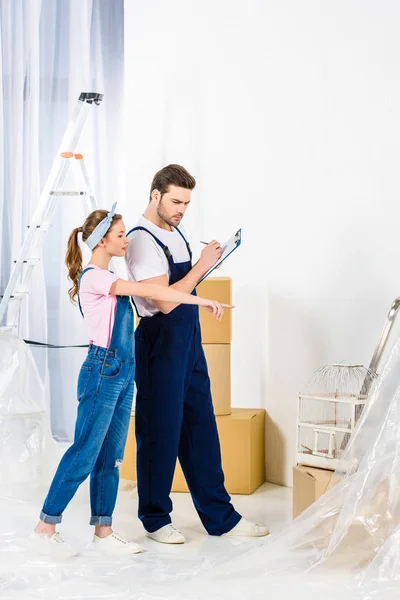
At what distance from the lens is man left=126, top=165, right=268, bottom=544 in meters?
2.40

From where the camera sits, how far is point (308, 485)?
98.2 inches

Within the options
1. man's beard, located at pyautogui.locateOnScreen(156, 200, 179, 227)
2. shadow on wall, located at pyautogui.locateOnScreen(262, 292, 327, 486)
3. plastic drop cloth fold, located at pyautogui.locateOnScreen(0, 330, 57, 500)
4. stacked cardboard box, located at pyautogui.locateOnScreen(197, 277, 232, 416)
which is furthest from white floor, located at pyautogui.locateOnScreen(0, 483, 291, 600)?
man's beard, located at pyautogui.locateOnScreen(156, 200, 179, 227)

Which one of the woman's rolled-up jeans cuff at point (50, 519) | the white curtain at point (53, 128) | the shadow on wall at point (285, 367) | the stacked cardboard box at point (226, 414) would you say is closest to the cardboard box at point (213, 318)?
the stacked cardboard box at point (226, 414)

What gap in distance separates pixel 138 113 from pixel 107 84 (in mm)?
364

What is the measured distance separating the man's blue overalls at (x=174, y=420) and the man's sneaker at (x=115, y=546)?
0.56 ft

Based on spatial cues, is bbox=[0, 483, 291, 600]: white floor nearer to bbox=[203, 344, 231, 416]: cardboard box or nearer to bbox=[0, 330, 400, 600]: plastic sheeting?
bbox=[0, 330, 400, 600]: plastic sheeting

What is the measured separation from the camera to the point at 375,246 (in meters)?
2.98

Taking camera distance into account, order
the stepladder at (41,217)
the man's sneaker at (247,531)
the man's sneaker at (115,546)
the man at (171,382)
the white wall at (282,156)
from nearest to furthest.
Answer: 1. the man's sneaker at (115,546)
2. the man at (171,382)
3. the man's sneaker at (247,531)
4. the white wall at (282,156)
5. the stepladder at (41,217)

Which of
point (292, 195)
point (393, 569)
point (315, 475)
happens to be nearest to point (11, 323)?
point (292, 195)

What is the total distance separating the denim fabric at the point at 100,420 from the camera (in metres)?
2.24

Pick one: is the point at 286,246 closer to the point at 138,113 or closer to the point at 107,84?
the point at 138,113

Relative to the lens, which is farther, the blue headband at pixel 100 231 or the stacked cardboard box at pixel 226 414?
the stacked cardboard box at pixel 226 414

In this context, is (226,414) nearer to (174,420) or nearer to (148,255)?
(174,420)

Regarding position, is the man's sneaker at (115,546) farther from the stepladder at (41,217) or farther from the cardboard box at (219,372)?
the stepladder at (41,217)
